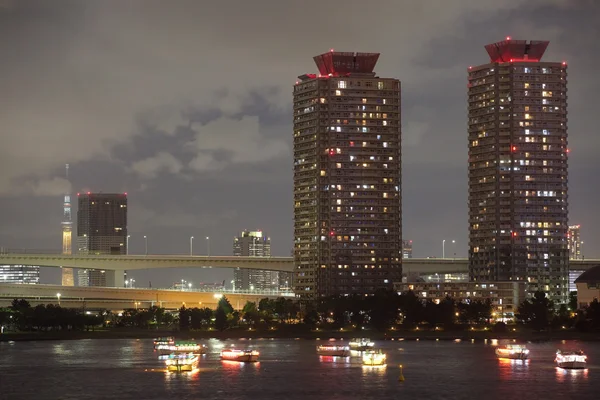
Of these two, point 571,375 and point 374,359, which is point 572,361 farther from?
point 374,359

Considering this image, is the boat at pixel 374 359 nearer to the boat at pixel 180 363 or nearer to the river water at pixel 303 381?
the river water at pixel 303 381

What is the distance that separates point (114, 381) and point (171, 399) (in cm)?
2555

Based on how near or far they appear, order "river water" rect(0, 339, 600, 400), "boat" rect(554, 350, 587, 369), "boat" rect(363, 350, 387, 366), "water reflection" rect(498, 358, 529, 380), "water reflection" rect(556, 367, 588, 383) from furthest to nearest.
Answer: "boat" rect(363, 350, 387, 366) < "boat" rect(554, 350, 587, 369) < "water reflection" rect(498, 358, 529, 380) < "water reflection" rect(556, 367, 588, 383) < "river water" rect(0, 339, 600, 400)

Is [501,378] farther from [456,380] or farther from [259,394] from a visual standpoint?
[259,394]

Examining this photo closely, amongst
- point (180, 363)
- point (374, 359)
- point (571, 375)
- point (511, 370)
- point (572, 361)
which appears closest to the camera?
point (571, 375)

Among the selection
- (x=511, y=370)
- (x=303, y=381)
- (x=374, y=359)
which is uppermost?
(x=374, y=359)

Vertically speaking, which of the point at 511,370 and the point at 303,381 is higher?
the point at 511,370

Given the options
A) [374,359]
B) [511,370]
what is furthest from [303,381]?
[511,370]

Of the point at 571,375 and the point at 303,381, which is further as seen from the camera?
the point at 571,375

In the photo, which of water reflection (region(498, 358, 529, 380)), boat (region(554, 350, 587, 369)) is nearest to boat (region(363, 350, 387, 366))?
water reflection (region(498, 358, 529, 380))

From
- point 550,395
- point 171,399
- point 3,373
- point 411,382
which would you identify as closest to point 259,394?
point 171,399

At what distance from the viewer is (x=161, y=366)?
197m

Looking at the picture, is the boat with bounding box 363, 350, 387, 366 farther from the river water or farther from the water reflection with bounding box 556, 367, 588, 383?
the water reflection with bounding box 556, 367, 588, 383

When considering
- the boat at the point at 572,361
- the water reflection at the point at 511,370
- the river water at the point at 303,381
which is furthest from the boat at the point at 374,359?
the boat at the point at 572,361
